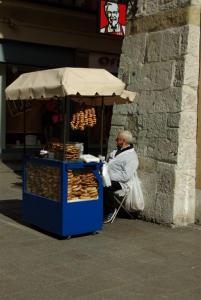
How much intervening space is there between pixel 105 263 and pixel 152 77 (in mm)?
3252

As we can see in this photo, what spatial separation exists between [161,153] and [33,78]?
6.87 ft

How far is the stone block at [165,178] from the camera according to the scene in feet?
23.9

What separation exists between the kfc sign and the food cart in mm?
6330

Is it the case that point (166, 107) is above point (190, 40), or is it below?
below

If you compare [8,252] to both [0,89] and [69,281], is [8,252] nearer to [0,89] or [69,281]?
[69,281]

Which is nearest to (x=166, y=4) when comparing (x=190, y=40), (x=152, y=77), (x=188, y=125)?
(x=190, y=40)

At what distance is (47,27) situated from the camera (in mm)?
15383

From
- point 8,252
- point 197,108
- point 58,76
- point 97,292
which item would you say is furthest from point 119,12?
point 97,292

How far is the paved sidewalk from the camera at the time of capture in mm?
4752

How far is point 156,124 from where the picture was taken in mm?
7641

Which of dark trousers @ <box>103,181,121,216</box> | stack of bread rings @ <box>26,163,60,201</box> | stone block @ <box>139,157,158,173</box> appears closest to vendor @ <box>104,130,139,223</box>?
dark trousers @ <box>103,181,121,216</box>

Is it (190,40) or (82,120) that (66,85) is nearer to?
(82,120)

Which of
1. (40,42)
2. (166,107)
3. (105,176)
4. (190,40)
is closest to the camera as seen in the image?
(105,176)

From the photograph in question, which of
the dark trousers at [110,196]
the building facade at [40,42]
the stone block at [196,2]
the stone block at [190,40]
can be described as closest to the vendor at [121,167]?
the dark trousers at [110,196]
